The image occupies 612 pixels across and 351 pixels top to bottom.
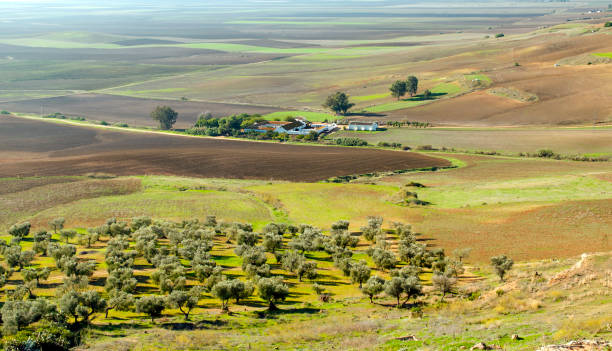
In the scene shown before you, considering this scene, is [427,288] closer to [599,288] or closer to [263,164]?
[599,288]

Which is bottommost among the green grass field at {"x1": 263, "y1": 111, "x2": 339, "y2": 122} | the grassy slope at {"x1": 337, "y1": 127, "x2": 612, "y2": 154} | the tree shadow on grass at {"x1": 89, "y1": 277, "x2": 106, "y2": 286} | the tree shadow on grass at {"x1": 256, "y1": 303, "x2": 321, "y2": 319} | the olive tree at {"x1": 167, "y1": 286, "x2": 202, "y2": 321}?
the tree shadow on grass at {"x1": 89, "y1": 277, "x2": 106, "y2": 286}

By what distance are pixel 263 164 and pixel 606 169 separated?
2547 inches

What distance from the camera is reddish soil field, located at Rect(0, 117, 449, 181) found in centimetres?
10738

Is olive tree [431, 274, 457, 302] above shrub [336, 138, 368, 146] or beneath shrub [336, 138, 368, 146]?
beneath

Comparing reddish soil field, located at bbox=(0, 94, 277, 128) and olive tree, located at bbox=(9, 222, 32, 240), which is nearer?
olive tree, located at bbox=(9, 222, 32, 240)

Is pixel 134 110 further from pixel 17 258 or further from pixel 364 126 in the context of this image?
pixel 17 258

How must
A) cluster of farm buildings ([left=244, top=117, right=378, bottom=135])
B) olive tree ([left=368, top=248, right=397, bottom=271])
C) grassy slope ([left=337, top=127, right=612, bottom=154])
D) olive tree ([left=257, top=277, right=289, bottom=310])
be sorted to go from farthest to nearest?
cluster of farm buildings ([left=244, top=117, right=378, bottom=135]) → grassy slope ([left=337, top=127, right=612, bottom=154]) → olive tree ([left=368, top=248, right=397, bottom=271]) → olive tree ([left=257, top=277, right=289, bottom=310])

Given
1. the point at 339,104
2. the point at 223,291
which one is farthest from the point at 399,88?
the point at 223,291

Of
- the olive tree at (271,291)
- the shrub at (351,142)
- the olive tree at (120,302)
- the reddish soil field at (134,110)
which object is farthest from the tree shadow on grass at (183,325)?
the reddish soil field at (134,110)

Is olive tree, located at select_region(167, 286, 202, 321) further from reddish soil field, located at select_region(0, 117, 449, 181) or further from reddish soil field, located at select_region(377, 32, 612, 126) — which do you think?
reddish soil field, located at select_region(377, 32, 612, 126)

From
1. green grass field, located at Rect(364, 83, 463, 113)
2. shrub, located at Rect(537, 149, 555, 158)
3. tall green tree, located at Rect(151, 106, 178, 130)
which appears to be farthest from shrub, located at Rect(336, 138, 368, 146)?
tall green tree, located at Rect(151, 106, 178, 130)

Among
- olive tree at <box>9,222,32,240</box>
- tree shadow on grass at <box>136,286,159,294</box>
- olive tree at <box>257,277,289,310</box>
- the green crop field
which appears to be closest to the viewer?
the green crop field

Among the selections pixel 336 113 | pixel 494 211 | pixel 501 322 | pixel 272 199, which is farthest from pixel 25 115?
pixel 501 322

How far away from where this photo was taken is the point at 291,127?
499 ft
